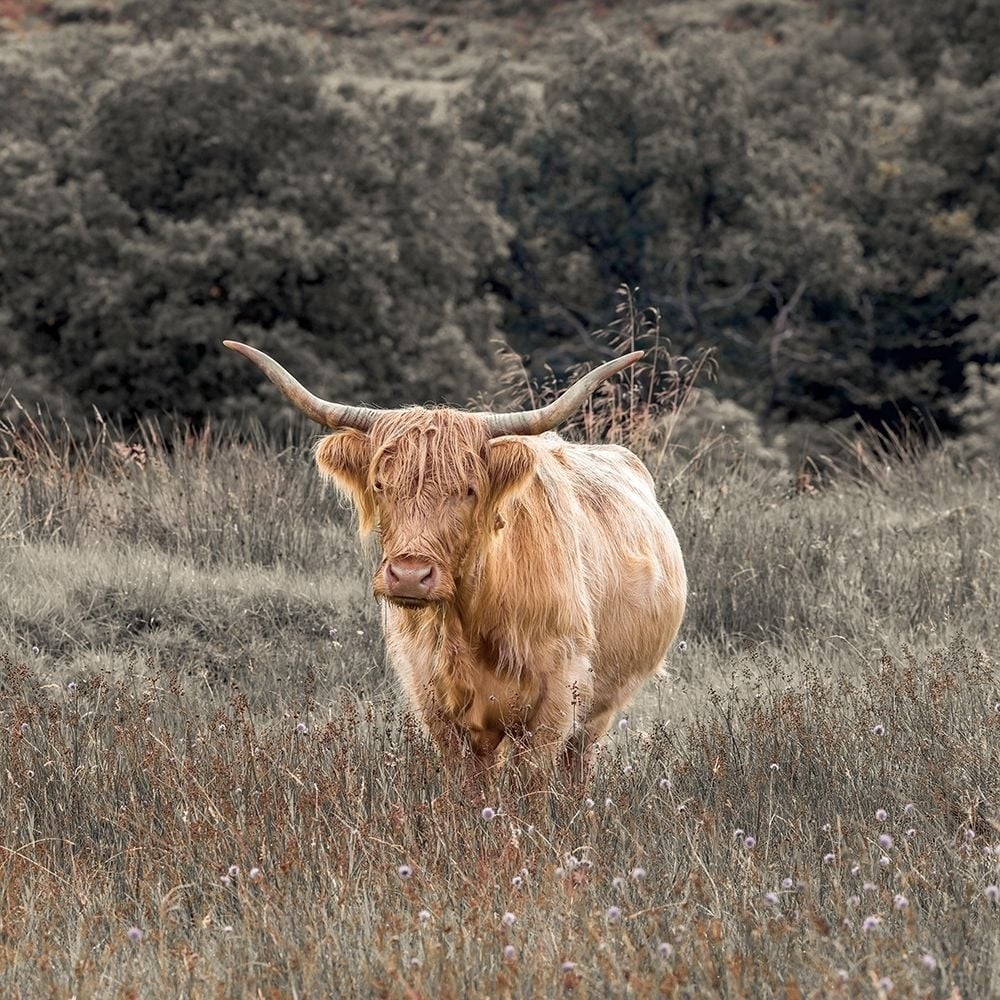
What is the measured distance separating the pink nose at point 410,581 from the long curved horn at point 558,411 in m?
0.62

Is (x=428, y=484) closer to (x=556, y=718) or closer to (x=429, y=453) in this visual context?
(x=429, y=453)

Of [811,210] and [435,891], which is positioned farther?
[811,210]

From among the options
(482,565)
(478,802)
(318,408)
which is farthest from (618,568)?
(478,802)

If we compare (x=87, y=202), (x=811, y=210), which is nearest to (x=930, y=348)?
(x=811, y=210)

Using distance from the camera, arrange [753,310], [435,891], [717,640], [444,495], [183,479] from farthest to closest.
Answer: [753,310] → [183,479] → [717,640] → [444,495] → [435,891]

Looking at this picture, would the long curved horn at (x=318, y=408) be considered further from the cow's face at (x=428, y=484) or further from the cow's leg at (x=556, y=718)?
the cow's leg at (x=556, y=718)

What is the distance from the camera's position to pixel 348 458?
4.73 meters

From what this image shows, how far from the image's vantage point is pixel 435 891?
345 cm

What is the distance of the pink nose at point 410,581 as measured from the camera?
4.25 m

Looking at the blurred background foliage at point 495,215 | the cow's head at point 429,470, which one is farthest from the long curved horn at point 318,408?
the blurred background foliage at point 495,215

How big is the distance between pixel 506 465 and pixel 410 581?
572mm

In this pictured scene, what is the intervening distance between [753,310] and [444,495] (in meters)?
28.9

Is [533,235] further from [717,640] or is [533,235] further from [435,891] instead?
[435,891]

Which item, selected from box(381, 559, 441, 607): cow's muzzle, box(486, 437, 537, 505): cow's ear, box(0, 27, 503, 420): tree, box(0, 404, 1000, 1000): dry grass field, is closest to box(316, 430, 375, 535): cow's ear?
box(486, 437, 537, 505): cow's ear
